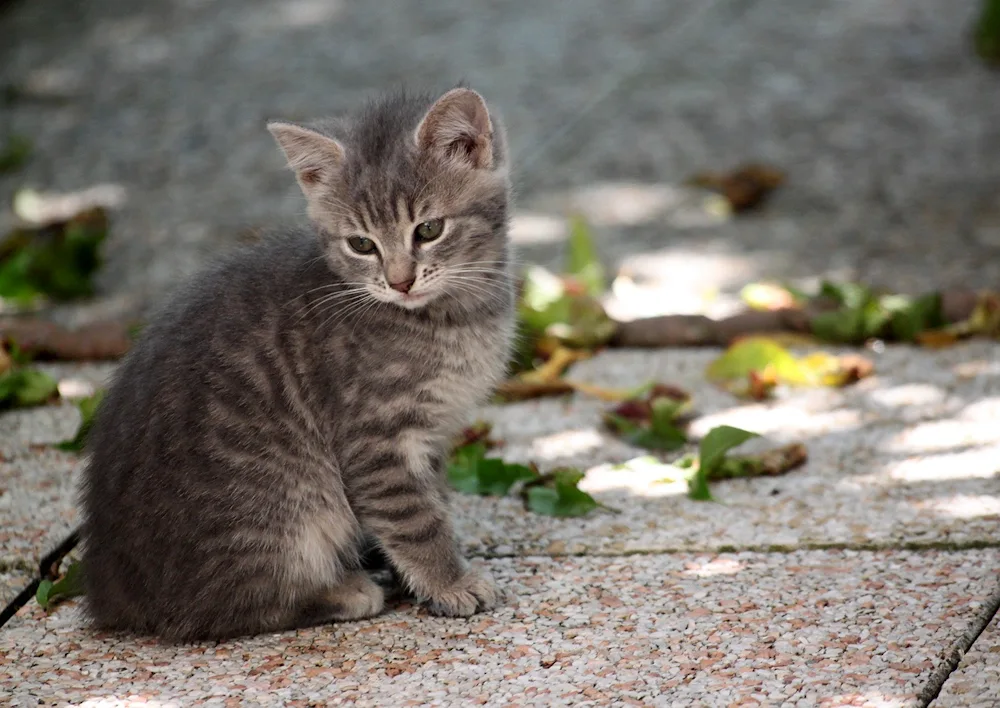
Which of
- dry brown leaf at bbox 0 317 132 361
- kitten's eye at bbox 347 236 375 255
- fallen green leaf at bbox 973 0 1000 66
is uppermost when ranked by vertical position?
fallen green leaf at bbox 973 0 1000 66

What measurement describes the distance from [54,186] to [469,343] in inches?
169

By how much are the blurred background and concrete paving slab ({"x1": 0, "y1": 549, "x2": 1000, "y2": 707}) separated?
2282 millimetres

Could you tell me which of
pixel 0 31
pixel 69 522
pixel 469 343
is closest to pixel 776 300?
pixel 469 343

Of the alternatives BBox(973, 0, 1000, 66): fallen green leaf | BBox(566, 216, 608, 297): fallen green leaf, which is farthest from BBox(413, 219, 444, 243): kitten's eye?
BBox(973, 0, 1000, 66): fallen green leaf

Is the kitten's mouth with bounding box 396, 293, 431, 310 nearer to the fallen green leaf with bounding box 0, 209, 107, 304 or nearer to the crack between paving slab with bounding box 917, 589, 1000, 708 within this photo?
the crack between paving slab with bounding box 917, 589, 1000, 708

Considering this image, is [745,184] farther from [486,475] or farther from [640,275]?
[486,475]

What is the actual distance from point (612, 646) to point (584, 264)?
2.92 m

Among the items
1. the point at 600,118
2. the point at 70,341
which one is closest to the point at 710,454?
the point at 70,341

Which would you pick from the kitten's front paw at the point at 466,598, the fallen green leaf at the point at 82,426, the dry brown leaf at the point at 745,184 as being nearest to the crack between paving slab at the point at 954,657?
the kitten's front paw at the point at 466,598

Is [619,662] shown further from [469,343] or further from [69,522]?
[69,522]

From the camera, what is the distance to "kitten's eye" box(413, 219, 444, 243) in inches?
146

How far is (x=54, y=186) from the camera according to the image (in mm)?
7242

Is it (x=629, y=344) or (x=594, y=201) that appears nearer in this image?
(x=629, y=344)

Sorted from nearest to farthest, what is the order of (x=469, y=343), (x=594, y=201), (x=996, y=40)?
(x=469, y=343)
(x=594, y=201)
(x=996, y=40)
